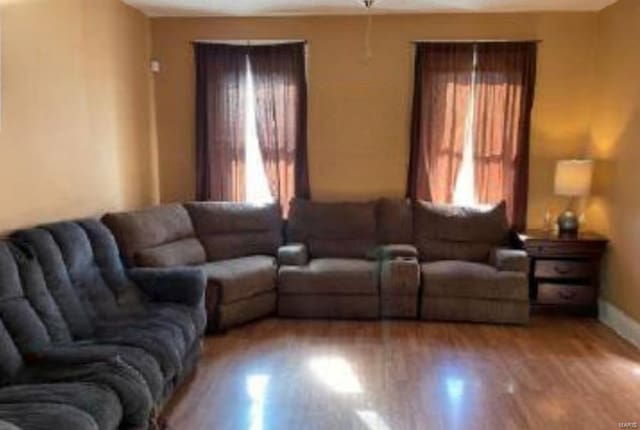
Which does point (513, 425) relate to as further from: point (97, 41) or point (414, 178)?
point (97, 41)

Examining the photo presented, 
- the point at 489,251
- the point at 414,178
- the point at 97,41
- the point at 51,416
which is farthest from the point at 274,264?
the point at 51,416

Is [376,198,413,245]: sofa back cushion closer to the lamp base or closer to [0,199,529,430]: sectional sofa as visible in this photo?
[0,199,529,430]: sectional sofa

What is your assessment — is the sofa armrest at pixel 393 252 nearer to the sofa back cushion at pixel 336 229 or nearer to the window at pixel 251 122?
the sofa back cushion at pixel 336 229

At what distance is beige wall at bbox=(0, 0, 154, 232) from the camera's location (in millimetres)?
3232

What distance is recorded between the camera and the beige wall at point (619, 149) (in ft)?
14.2

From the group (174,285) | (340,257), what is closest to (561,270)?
(340,257)

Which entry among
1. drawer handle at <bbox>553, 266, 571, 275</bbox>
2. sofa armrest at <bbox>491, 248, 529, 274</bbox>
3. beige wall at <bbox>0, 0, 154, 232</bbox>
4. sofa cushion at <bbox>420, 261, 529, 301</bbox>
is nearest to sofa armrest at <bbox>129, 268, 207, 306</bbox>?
beige wall at <bbox>0, 0, 154, 232</bbox>

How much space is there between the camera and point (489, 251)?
198 inches

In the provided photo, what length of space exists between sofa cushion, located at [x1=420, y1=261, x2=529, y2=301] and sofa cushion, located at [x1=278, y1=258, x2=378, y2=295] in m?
0.46

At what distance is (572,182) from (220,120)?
10.6 ft

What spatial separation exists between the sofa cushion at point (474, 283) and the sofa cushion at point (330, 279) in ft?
1.52

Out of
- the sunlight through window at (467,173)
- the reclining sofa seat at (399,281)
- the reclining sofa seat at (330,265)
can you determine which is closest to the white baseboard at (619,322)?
the sunlight through window at (467,173)

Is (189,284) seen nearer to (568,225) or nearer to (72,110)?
(72,110)

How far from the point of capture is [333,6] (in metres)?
4.98
